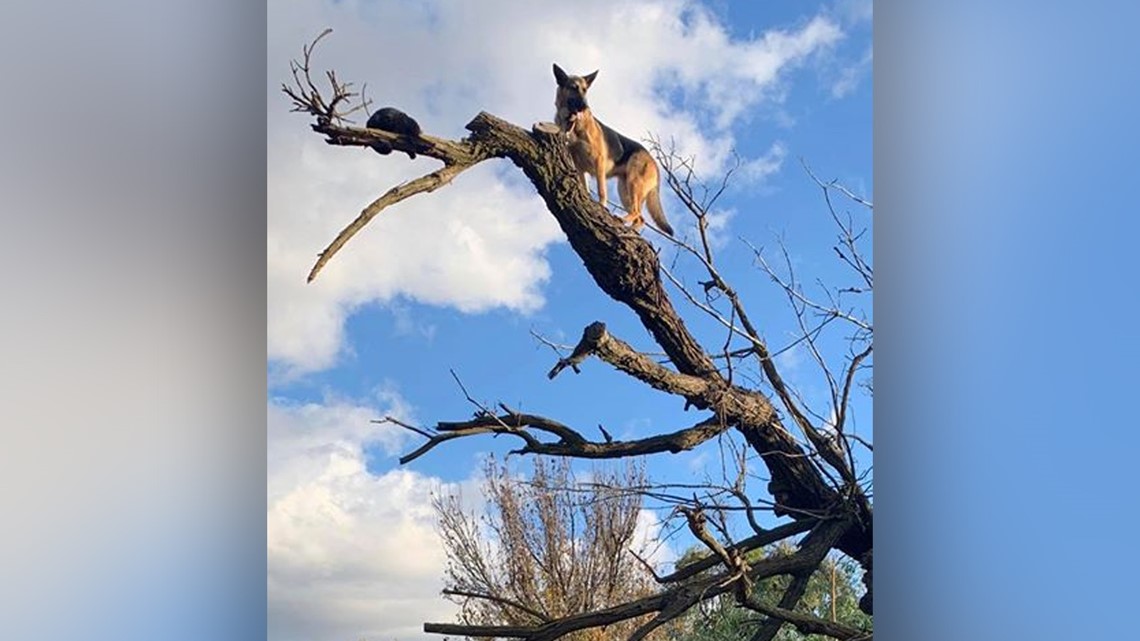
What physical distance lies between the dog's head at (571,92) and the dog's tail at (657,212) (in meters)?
0.22

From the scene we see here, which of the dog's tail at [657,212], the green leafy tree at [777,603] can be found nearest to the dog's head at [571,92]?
the dog's tail at [657,212]

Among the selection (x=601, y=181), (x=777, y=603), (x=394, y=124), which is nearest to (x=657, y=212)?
(x=601, y=181)

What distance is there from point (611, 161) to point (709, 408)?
1.74 ft

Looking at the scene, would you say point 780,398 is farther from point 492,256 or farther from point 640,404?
point 492,256

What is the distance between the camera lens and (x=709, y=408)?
2158 mm

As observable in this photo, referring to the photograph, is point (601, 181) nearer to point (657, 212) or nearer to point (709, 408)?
point (657, 212)

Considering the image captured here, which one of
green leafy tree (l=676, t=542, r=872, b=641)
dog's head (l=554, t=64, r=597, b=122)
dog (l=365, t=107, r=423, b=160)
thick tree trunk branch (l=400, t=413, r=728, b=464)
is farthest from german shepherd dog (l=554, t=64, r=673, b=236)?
green leafy tree (l=676, t=542, r=872, b=641)

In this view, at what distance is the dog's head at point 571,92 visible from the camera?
218 centimetres

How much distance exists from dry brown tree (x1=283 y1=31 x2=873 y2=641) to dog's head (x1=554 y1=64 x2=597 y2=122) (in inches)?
2.5

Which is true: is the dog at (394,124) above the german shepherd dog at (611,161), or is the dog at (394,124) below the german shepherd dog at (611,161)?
above

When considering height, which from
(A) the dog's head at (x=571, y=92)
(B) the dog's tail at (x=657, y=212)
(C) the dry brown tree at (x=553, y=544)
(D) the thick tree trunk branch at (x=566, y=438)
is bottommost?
(C) the dry brown tree at (x=553, y=544)

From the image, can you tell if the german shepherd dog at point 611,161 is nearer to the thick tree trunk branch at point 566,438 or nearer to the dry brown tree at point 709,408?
the dry brown tree at point 709,408

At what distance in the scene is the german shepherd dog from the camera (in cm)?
217

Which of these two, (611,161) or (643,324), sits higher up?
(611,161)
